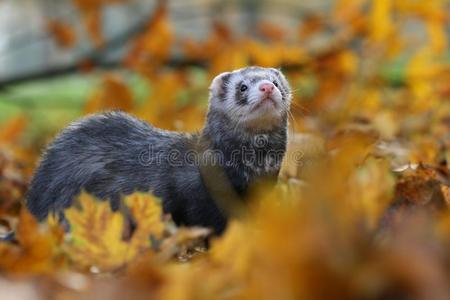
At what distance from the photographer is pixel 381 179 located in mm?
2250

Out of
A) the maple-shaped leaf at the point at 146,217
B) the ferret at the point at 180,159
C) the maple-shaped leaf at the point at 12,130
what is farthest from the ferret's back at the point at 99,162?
the maple-shaped leaf at the point at 12,130

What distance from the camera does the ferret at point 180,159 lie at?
11.5 feet

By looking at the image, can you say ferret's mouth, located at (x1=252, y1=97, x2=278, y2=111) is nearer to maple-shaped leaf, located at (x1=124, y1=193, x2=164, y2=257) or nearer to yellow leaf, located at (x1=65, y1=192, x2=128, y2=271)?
maple-shaped leaf, located at (x1=124, y1=193, x2=164, y2=257)

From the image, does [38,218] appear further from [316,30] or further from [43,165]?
[316,30]

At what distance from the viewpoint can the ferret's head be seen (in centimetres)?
389

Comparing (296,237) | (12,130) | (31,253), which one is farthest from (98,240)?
(12,130)

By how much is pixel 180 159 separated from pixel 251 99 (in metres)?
0.50

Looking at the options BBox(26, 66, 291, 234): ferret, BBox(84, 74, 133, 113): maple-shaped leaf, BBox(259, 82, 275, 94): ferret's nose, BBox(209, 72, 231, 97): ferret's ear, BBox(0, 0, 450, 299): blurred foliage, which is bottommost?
BBox(0, 0, 450, 299): blurred foliage

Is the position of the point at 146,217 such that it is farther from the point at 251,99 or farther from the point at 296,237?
the point at 251,99

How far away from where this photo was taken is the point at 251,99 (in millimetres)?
3939

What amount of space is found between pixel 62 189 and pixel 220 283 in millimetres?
1989

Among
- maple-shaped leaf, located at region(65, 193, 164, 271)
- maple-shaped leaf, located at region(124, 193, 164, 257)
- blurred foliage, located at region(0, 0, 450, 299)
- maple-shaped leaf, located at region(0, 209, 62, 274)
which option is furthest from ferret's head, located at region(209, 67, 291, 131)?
maple-shaped leaf, located at region(0, 209, 62, 274)

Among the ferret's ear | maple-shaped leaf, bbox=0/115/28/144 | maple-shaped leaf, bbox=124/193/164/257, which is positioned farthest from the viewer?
maple-shaped leaf, bbox=0/115/28/144

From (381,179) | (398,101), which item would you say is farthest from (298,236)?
(398,101)
